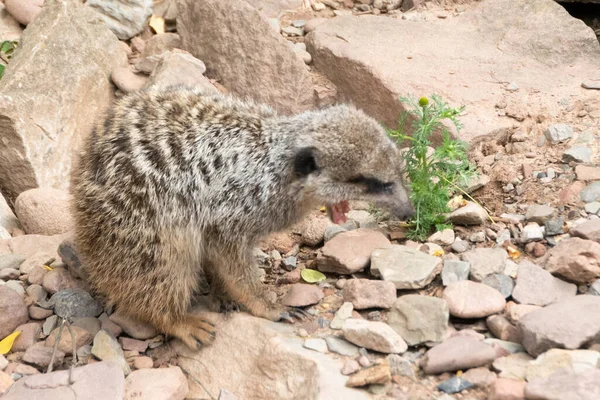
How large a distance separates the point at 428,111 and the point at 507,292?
4.87ft

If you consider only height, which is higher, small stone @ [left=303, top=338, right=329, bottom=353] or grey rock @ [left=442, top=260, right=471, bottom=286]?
grey rock @ [left=442, top=260, right=471, bottom=286]

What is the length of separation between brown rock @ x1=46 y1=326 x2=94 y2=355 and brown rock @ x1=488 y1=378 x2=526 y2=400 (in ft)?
8.01

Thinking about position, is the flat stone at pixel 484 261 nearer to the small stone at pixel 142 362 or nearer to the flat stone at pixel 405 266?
the flat stone at pixel 405 266

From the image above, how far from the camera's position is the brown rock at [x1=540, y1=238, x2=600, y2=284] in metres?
3.57

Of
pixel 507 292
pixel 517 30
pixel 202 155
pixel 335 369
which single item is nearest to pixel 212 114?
pixel 202 155

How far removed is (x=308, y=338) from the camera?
3.72 meters

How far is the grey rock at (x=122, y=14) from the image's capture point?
23.9 ft

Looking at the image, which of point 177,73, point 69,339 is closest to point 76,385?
point 69,339

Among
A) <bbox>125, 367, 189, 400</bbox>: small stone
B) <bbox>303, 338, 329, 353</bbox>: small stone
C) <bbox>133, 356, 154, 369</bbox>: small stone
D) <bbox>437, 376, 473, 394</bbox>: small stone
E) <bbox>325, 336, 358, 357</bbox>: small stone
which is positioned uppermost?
<bbox>437, 376, 473, 394</bbox>: small stone

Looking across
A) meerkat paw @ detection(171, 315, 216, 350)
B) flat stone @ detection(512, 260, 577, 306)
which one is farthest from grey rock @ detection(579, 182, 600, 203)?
meerkat paw @ detection(171, 315, 216, 350)

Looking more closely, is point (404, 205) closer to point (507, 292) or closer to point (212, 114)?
point (507, 292)

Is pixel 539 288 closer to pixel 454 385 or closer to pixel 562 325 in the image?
pixel 562 325

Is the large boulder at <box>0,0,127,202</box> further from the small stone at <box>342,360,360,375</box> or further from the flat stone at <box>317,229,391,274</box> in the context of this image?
the small stone at <box>342,360,360,375</box>

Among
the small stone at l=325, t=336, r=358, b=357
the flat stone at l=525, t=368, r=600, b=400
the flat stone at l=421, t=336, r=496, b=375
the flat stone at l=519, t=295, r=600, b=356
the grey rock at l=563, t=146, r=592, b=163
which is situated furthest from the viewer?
the grey rock at l=563, t=146, r=592, b=163
